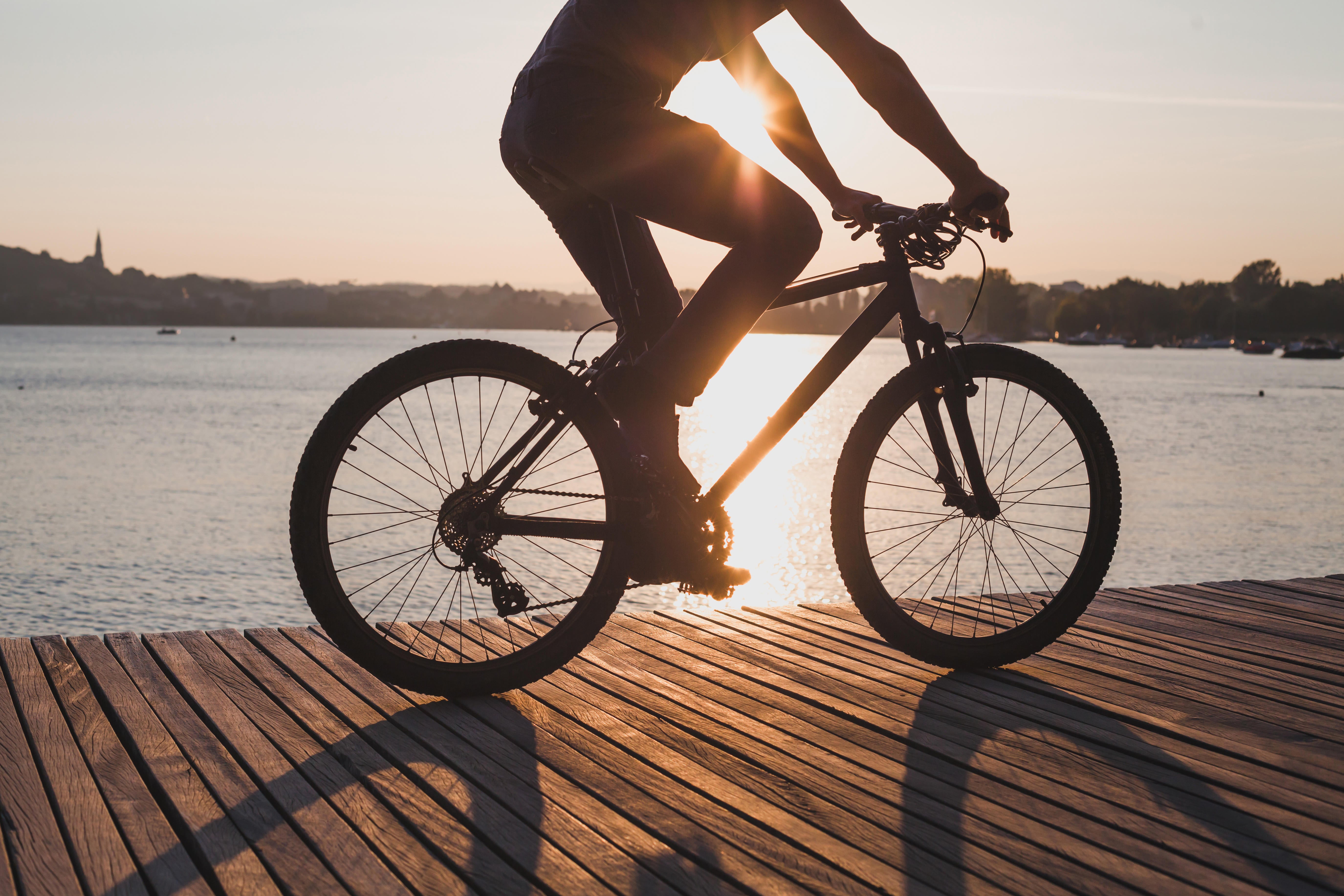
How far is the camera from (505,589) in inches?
111

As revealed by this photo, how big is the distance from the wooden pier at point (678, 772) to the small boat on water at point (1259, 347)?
161 metres

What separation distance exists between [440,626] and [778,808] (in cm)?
168

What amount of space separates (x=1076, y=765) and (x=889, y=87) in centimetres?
169

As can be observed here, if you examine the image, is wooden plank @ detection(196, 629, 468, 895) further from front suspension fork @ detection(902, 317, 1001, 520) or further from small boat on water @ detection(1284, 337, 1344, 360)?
small boat on water @ detection(1284, 337, 1344, 360)

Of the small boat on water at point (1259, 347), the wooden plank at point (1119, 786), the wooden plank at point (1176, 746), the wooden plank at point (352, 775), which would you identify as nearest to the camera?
the wooden plank at point (352, 775)

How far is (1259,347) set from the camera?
488 ft

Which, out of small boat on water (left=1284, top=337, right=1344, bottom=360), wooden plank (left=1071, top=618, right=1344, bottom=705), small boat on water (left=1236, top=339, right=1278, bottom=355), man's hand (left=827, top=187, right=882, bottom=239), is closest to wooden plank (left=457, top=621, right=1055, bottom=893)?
man's hand (left=827, top=187, right=882, bottom=239)

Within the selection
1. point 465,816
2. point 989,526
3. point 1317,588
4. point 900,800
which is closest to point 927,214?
point 900,800

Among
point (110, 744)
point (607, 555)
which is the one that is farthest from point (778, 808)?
point (110, 744)

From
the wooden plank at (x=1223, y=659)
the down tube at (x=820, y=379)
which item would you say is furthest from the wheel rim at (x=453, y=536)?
the wooden plank at (x=1223, y=659)

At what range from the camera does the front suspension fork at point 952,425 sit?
124 inches

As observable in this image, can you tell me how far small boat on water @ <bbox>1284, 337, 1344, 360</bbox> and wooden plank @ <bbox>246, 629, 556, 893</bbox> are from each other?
143 m

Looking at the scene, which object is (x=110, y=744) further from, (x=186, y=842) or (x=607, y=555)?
(x=607, y=555)

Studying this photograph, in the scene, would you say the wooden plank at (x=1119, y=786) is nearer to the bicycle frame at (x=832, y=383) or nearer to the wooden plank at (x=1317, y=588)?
the bicycle frame at (x=832, y=383)
